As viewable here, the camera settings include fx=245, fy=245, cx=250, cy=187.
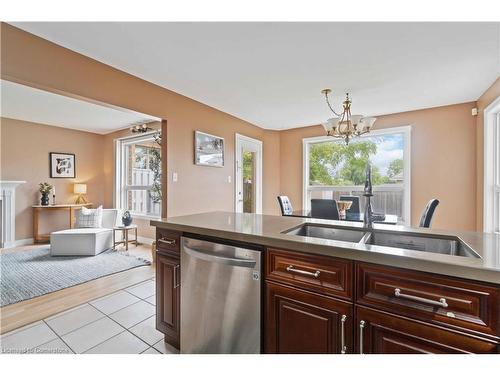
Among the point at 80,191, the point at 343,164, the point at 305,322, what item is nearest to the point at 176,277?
the point at 305,322

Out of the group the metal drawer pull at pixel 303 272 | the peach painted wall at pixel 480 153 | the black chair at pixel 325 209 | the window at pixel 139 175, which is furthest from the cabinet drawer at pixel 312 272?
the window at pixel 139 175

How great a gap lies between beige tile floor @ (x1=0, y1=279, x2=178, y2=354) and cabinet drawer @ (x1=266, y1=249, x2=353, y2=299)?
1.09 m

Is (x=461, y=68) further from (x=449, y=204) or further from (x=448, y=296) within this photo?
(x=448, y=296)

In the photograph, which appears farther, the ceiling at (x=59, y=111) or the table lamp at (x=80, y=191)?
the table lamp at (x=80, y=191)

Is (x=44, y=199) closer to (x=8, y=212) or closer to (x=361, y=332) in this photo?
(x=8, y=212)

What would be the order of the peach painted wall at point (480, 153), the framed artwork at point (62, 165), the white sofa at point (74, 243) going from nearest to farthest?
the peach painted wall at point (480, 153)
the white sofa at point (74, 243)
the framed artwork at point (62, 165)

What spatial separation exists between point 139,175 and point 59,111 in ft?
5.72

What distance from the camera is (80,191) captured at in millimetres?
5234

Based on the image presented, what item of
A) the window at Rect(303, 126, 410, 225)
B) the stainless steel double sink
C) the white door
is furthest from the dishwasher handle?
the window at Rect(303, 126, 410, 225)

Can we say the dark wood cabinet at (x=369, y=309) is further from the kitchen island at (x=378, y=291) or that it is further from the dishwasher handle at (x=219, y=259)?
the dishwasher handle at (x=219, y=259)

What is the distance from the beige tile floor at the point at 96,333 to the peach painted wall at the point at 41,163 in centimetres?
373

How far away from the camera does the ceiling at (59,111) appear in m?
3.37

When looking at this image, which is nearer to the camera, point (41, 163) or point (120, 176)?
point (41, 163)

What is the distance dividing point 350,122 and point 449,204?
2.29m
